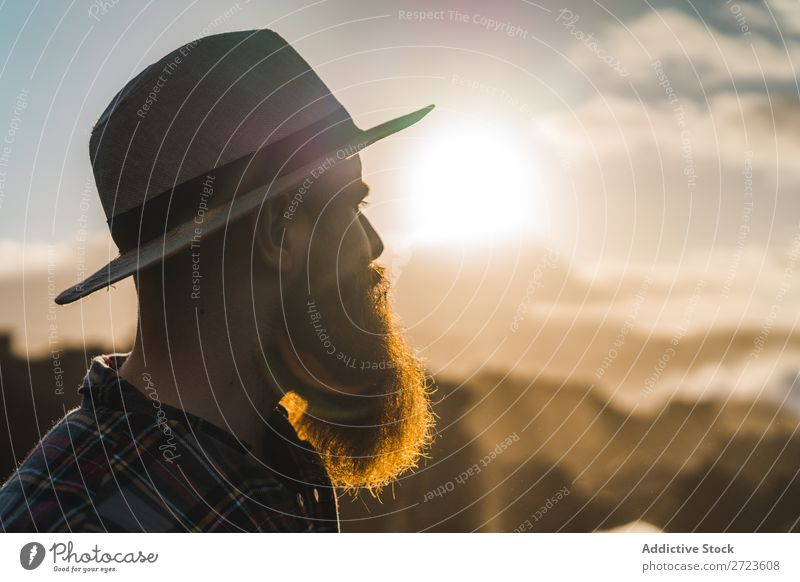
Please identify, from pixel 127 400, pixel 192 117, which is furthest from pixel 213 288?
pixel 192 117

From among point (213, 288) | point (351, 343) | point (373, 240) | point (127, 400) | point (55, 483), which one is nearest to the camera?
point (55, 483)

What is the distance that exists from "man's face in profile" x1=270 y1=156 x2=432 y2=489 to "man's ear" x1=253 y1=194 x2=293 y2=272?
0.11 metres

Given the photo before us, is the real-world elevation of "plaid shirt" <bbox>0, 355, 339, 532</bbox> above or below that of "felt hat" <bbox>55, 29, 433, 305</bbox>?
below

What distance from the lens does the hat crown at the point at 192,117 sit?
2.70 m

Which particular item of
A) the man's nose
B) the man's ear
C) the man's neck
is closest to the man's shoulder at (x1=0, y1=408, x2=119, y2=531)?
the man's neck

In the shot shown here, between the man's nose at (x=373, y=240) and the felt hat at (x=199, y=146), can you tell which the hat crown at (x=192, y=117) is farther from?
the man's nose at (x=373, y=240)

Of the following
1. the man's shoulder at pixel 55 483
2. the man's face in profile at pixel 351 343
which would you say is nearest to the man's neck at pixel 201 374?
the man's shoulder at pixel 55 483

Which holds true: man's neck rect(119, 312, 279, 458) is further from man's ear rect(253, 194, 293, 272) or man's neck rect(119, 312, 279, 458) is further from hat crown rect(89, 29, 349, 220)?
hat crown rect(89, 29, 349, 220)

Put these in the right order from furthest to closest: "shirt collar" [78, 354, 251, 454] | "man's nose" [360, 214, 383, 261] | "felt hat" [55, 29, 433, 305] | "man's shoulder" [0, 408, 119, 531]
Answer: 1. "man's nose" [360, 214, 383, 261]
2. "felt hat" [55, 29, 433, 305]
3. "shirt collar" [78, 354, 251, 454]
4. "man's shoulder" [0, 408, 119, 531]

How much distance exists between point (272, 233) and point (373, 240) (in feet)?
1.89

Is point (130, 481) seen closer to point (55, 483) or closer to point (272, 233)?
point (55, 483)

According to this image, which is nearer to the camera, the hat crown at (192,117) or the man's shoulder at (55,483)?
the man's shoulder at (55,483)

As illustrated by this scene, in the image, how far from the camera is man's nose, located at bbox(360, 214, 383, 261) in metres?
3.13

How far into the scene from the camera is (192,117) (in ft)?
8.93
